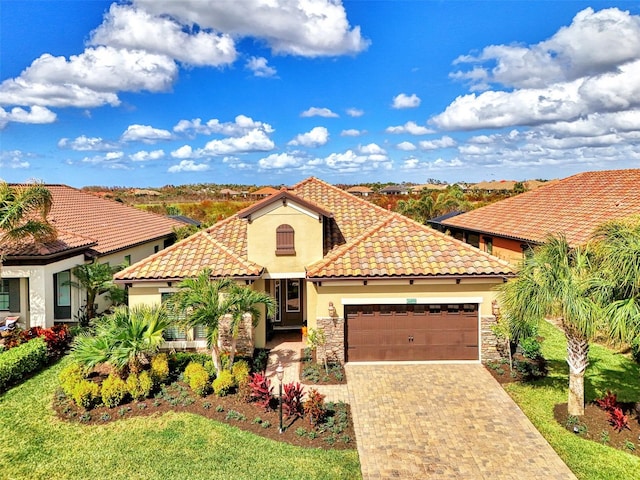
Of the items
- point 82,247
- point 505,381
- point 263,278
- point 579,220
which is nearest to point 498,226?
point 579,220

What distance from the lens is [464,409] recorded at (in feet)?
40.3

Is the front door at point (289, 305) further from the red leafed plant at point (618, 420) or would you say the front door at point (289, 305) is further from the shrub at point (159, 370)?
the red leafed plant at point (618, 420)

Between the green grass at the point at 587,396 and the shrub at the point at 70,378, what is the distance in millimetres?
13057

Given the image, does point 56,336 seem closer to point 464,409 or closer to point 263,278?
point 263,278

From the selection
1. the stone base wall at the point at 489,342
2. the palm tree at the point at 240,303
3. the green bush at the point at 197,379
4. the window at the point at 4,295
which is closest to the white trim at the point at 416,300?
the stone base wall at the point at 489,342

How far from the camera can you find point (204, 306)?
12.9 m

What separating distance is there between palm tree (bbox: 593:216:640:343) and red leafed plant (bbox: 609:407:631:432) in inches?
99.5

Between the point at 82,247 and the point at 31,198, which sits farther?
the point at 82,247

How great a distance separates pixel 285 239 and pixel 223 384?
20.9 feet

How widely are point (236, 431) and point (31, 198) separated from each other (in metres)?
12.5

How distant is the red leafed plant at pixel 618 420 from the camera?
35.8ft

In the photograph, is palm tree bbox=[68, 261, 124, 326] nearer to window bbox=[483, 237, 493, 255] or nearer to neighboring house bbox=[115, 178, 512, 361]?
neighboring house bbox=[115, 178, 512, 361]

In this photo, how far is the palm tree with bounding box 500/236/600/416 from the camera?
1041cm

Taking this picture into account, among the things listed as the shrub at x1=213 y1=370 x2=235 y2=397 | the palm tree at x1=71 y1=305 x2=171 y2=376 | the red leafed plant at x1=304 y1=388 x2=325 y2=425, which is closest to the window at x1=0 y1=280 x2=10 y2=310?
the palm tree at x1=71 y1=305 x2=171 y2=376
